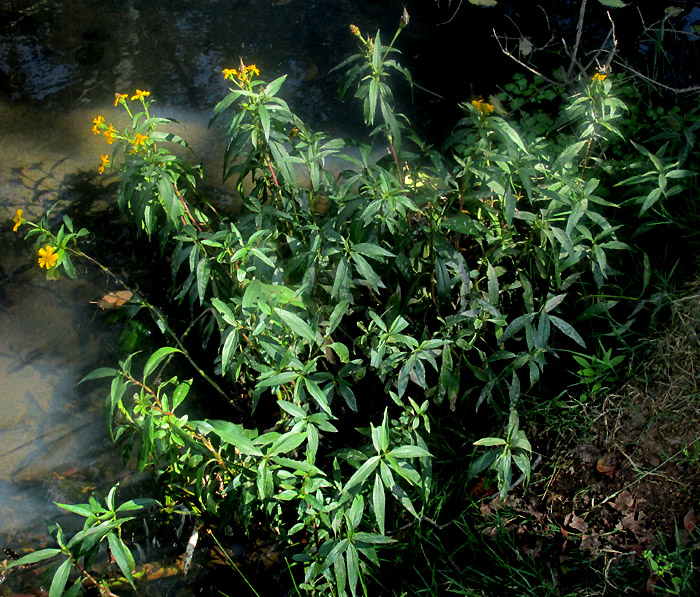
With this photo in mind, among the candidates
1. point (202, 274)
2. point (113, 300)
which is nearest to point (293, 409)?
point (202, 274)

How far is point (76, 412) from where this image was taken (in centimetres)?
274

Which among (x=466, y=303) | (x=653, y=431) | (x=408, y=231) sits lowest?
(x=653, y=431)

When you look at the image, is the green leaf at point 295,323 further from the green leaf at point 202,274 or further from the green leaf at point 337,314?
the green leaf at point 202,274

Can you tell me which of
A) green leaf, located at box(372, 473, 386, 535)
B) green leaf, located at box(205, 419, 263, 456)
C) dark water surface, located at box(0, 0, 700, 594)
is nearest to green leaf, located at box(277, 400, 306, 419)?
green leaf, located at box(205, 419, 263, 456)

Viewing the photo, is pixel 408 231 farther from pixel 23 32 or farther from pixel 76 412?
pixel 23 32

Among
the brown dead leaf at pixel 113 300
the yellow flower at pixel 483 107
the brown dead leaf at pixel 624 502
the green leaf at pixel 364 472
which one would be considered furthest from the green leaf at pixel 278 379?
the brown dead leaf at pixel 113 300

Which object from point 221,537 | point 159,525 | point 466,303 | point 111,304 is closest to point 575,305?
point 466,303

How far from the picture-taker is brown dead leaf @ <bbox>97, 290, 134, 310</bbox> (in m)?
3.02

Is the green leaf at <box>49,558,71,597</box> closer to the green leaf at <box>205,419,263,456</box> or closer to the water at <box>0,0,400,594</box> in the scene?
the green leaf at <box>205,419,263,456</box>

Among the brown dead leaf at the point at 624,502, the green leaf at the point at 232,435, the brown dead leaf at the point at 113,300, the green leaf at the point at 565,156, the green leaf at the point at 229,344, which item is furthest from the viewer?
the brown dead leaf at the point at 113,300

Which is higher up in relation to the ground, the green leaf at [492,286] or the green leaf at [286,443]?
the green leaf at [492,286]

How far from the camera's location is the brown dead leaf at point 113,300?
302 cm

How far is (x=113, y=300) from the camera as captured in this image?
3041 millimetres

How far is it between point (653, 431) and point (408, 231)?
1.06 meters
